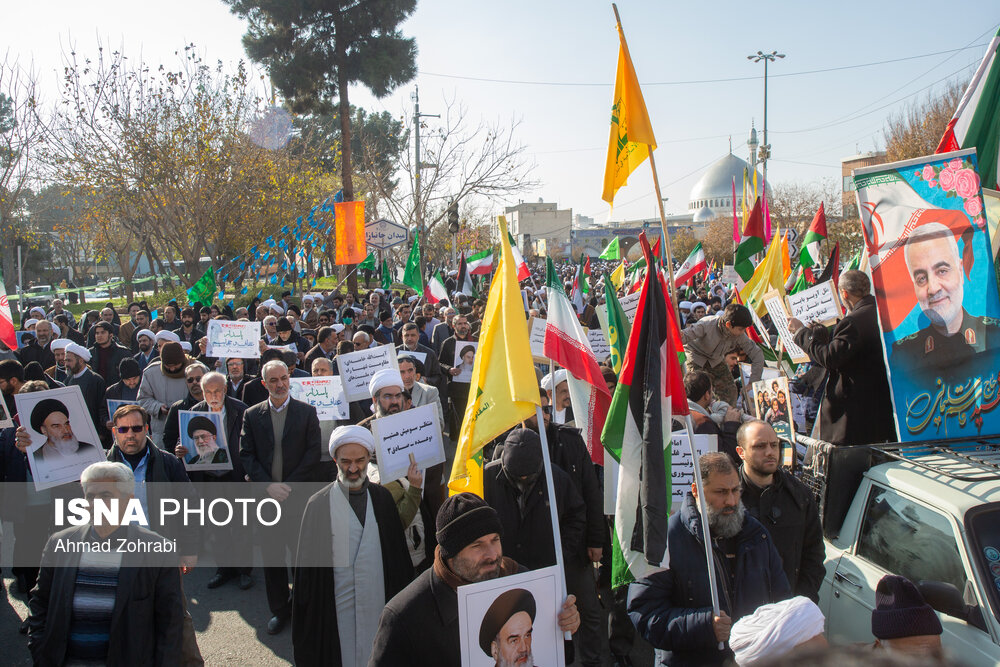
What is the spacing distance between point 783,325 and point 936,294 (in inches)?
84.8

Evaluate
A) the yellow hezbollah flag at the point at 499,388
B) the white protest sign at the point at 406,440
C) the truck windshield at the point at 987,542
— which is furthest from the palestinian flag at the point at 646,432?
the white protest sign at the point at 406,440

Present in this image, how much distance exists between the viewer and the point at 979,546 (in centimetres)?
345

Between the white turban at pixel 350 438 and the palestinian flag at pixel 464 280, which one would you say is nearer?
the white turban at pixel 350 438

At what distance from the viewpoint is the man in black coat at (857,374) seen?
17.5 ft

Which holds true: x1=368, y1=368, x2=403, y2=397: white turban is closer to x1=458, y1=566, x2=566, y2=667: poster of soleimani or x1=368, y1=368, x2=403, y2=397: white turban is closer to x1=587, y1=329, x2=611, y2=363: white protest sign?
x1=458, y1=566, x2=566, y2=667: poster of soleimani

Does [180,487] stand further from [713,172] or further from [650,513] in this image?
[713,172]

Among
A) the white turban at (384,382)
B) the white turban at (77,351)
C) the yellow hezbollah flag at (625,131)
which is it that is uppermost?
the yellow hezbollah flag at (625,131)

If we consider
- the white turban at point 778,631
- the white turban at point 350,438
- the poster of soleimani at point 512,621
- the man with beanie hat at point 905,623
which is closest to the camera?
the white turban at point 778,631

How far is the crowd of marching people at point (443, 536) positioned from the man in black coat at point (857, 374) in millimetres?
13

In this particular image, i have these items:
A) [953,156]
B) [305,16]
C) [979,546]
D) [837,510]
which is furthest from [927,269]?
[305,16]

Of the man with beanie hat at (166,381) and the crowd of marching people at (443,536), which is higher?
the man with beanie hat at (166,381)

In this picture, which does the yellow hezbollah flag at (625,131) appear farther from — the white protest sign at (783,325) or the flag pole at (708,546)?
the white protest sign at (783,325)

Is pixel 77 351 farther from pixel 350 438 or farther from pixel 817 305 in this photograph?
pixel 817 305

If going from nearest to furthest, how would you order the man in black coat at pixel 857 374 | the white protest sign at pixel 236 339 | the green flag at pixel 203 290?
the man in black coat at pixel 857 374 < the white protest sign at pixel 236 339 < the green flag at pixel 203 290
